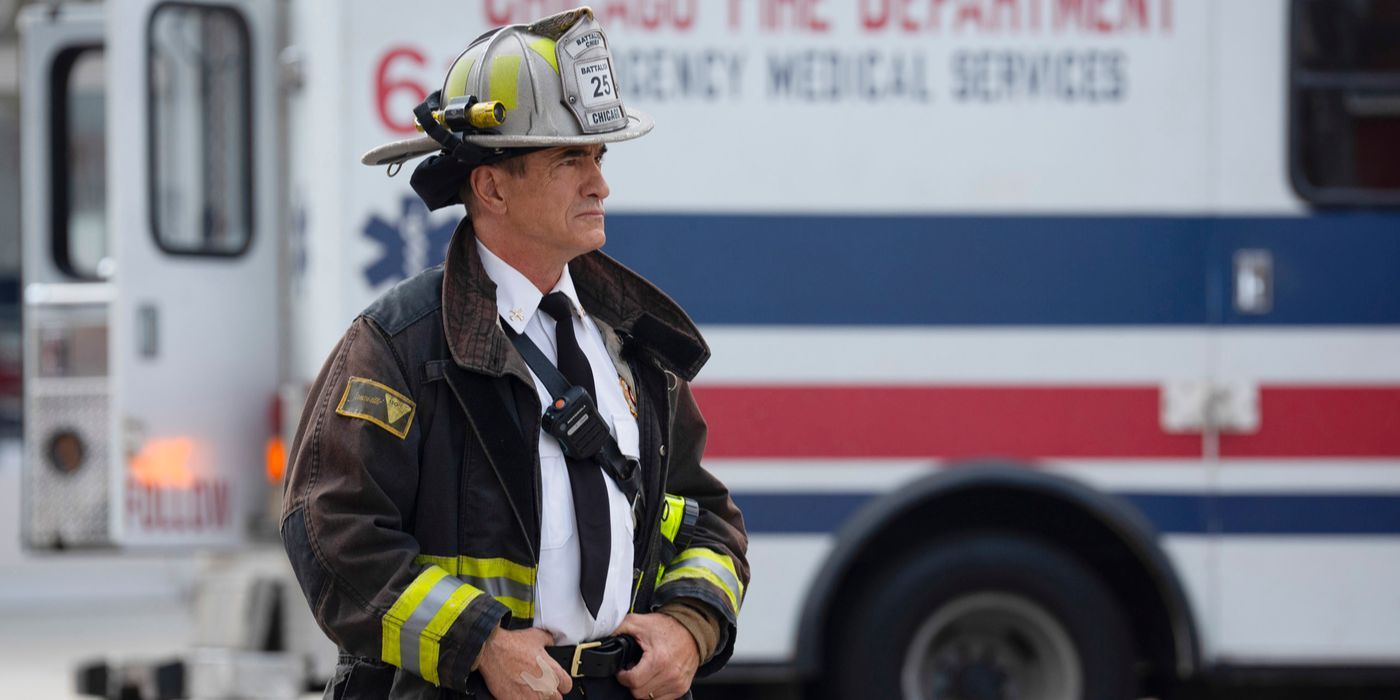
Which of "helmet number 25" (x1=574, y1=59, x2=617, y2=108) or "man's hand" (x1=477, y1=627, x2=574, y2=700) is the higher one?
"helmet number 25" (x1=574, y1=59, x2=617, y2=108)

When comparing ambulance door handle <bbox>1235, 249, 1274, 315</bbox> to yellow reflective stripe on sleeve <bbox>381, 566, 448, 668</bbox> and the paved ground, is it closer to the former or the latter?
yellow reflective stripe on sleeve <bbox>381, 566, 448, 668</bbox>

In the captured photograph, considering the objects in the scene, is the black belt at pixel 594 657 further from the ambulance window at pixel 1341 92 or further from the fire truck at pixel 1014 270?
the ambulance window at pixel 1341 92

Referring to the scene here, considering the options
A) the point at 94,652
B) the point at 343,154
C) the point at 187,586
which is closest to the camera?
the point at 343,154

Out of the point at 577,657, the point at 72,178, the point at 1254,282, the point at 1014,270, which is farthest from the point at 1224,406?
the point at 72,178

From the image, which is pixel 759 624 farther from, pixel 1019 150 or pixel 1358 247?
pixel 1358 247

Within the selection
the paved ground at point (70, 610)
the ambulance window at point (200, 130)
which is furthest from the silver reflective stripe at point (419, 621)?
the paved ground at point (70, 610)

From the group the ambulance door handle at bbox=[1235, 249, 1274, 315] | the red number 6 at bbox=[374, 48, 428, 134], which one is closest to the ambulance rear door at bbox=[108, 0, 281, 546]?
the red number 6 at bbox=[374, 48, 428, 134]

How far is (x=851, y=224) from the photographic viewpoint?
4789 mm

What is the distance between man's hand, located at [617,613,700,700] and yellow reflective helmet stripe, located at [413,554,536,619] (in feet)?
0.55

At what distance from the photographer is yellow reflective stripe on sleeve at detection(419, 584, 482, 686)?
219cm

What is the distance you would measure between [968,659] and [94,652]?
5.31 m

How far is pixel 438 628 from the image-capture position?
2186 millimetres

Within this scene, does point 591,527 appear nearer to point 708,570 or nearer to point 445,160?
point 708,570

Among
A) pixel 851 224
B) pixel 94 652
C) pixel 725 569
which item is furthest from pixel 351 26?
pixel 94 652
